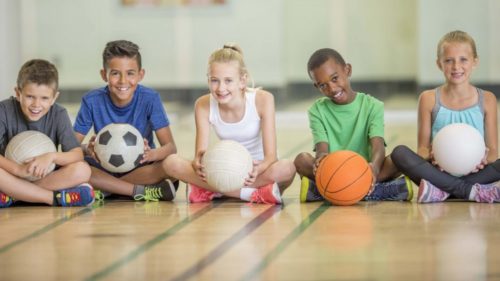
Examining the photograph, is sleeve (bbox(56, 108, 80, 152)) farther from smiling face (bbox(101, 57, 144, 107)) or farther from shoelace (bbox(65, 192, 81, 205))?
smiling face (bbox(101, 57, 144, 107))

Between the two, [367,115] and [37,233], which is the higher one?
[367,115]

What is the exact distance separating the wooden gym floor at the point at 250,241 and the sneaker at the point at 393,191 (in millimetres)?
111

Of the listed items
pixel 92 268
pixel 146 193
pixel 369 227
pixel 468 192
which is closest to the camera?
pixel 92 268

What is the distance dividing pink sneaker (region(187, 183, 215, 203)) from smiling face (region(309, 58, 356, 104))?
81cm

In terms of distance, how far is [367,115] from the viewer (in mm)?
5605

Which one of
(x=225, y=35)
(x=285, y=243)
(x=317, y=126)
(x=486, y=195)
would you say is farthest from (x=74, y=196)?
(x=225, y=35)

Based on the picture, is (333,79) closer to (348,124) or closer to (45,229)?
(348,124)

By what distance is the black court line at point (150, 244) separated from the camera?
3750mm

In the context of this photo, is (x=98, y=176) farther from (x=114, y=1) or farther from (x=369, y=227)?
(x=114, y=1)

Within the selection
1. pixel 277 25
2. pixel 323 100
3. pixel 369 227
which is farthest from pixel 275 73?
pixel 369 227

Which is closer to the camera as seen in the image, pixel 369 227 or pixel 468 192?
pixel 369 227

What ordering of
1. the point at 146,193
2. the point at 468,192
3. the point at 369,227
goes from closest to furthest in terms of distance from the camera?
the point at 369,227
the point at 468,192
the point at 146,193

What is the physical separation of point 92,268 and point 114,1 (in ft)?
27.9

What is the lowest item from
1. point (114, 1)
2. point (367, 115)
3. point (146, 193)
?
point (146, 193)
